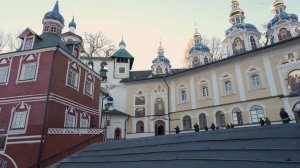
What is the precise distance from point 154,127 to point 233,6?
26.5m

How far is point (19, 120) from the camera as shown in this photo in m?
15.8

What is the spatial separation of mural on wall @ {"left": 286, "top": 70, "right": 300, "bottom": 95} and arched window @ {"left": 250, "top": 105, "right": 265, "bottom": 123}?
11.2 ft

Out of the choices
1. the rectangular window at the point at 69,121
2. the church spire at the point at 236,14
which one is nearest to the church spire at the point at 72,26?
the rectangular window at the point at 69,121

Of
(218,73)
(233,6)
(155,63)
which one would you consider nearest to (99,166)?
(218,73)

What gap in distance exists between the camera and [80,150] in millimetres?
15531

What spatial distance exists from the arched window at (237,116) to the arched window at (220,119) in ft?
4.07

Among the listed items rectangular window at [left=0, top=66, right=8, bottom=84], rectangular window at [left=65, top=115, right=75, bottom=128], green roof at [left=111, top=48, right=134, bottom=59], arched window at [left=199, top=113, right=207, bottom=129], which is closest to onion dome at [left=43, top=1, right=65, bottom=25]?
rectangular window at [left=0, top=66, right=8, bottom=84]

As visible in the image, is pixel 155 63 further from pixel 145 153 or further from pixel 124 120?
pixel 145 153

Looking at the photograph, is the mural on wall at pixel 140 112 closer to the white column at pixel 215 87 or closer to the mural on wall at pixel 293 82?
the white column at pixel 215 87

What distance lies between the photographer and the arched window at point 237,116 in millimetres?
24855

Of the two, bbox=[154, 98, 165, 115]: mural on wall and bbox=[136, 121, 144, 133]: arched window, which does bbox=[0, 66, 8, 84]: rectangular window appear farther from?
bbox=[154, 98, 165, 115]: mural on wall

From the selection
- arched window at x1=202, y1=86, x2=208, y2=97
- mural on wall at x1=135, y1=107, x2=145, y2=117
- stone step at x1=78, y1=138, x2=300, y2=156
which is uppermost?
arched window at x1=202, y1=86, x2=208, y2=97

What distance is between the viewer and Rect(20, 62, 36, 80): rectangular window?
17234mm

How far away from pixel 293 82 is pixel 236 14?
2040 cm
